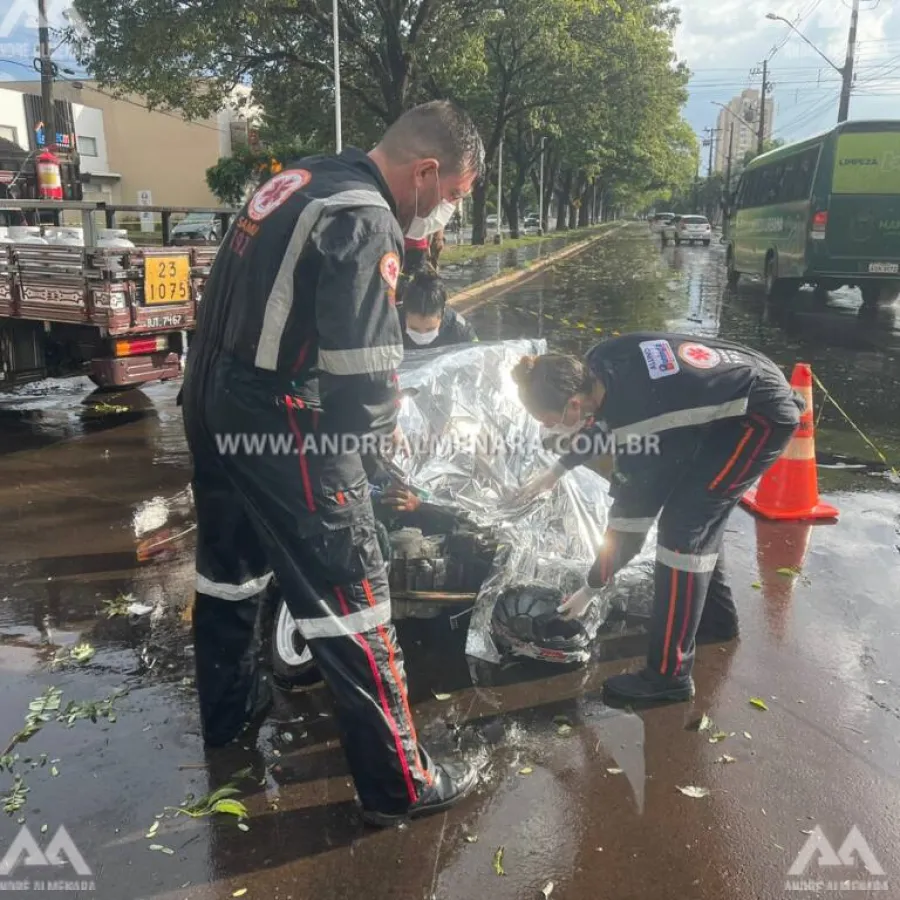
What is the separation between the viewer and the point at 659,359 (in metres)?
3.04

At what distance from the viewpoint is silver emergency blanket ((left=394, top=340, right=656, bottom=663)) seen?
11.8 ft

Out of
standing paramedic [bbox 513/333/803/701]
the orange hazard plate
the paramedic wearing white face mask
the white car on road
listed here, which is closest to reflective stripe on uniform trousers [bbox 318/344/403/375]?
standing paramedic [bbox 513/333/803/701]

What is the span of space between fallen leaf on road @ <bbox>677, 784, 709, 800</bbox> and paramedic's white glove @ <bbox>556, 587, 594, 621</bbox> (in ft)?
2.74

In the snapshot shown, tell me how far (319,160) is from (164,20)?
53.3 feet

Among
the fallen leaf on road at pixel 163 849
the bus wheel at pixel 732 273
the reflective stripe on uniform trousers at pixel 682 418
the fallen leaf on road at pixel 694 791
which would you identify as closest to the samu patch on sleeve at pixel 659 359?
the reflective stripe on uniform trousers at pixel 682 418

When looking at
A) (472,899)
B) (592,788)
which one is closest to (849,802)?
(592,788)

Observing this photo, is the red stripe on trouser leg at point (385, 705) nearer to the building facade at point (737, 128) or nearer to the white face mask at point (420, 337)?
the white face mask at point (420, 337)

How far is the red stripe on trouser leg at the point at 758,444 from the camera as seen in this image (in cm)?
312

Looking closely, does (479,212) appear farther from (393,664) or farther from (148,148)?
(393,664)

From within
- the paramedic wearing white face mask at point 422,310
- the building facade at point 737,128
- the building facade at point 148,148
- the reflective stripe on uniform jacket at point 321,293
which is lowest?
the paramedic wearing white face mask at point 422,310

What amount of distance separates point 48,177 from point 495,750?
25.5ft

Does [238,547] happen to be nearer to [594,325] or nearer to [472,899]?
[472,899]

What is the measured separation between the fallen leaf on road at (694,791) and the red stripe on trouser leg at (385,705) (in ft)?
2.96

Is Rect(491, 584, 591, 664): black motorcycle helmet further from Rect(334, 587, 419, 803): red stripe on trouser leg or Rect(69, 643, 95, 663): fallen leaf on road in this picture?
Rect(69, 643, 95, 663): fallen leaf on road
